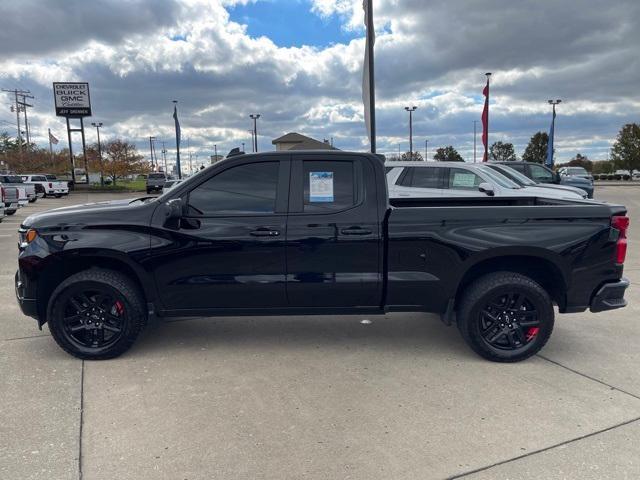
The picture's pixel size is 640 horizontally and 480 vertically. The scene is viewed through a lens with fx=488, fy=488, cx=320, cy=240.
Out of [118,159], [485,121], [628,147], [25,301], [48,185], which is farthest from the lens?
[628,147]

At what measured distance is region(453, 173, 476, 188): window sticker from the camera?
31.9 feet

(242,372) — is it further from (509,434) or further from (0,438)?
(509,434)

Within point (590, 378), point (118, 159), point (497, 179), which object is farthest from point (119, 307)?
point (118, 159)

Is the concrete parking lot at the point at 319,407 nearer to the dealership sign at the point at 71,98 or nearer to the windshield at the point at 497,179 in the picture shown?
the windshield at the point at 497,179

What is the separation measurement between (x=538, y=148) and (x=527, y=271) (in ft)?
214

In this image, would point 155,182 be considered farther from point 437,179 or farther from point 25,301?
point 25,301

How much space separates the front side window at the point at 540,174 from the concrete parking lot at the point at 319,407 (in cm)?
1323

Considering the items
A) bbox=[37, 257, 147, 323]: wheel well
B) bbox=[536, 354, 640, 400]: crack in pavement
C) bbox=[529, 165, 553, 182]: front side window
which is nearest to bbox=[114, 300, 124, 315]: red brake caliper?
bbox=[37, 257, 147, 323]: wheel well

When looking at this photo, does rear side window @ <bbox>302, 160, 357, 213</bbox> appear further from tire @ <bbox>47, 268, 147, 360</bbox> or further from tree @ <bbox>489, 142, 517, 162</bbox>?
tree @ <bbox>489, 142, 517, 162</bbox>

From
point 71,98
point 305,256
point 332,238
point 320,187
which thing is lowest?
point 305,256

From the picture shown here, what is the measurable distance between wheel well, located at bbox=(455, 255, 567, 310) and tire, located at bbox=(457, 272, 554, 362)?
9cm

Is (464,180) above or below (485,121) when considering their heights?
below

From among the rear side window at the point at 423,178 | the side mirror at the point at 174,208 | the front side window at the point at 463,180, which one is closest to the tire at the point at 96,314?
the side mirror at the point at 174,208

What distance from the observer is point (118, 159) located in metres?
50.7
